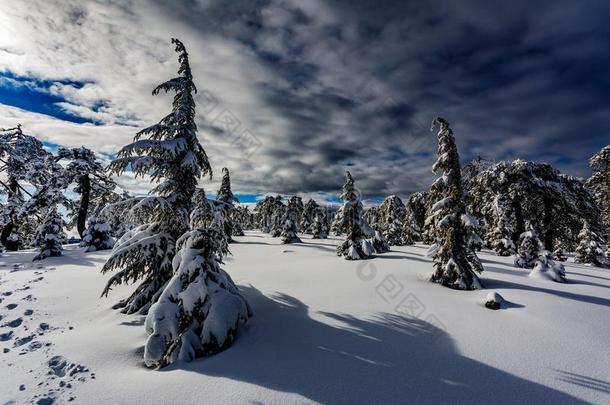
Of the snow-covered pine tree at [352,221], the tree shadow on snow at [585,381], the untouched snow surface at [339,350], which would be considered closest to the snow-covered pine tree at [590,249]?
the untouched snow surface at [339,350]

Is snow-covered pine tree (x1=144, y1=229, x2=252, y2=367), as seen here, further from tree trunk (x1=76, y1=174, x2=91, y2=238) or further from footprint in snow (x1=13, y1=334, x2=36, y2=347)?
tree trunk (x1=76, y1=174, x2=91, y2=238)

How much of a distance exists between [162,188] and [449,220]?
481 inches

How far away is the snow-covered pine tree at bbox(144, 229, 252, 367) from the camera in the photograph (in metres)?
6.07

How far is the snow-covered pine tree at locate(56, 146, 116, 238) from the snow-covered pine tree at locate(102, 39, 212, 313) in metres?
18.9

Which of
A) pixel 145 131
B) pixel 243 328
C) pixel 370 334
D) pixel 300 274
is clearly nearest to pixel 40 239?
pixel 145 131

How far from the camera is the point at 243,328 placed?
780 centimetres

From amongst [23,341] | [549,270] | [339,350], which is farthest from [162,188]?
[549,270]

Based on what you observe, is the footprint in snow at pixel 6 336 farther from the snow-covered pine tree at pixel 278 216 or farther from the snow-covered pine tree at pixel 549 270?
the snow-covered pine tree at pixel 278 216

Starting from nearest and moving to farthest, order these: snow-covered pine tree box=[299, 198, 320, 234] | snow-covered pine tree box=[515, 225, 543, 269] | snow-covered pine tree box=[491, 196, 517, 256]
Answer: snow-covered pine tree box=[515, 225, 543, 269]
snow-covered pine tree box=[491, 196, 517, 256]
snow-covered pine tree box=[299, 198, 320, 234]

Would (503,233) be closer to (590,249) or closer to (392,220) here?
(590,249)

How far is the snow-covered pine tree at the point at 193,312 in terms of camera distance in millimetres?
6070

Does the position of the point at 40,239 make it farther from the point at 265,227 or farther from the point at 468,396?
the point at 265,227

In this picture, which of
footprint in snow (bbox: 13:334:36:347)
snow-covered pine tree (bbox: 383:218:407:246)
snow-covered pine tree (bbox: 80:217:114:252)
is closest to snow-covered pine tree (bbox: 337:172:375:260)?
snow-covered pine tree (bbox: 383:218:407:246)

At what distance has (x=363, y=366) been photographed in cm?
592
